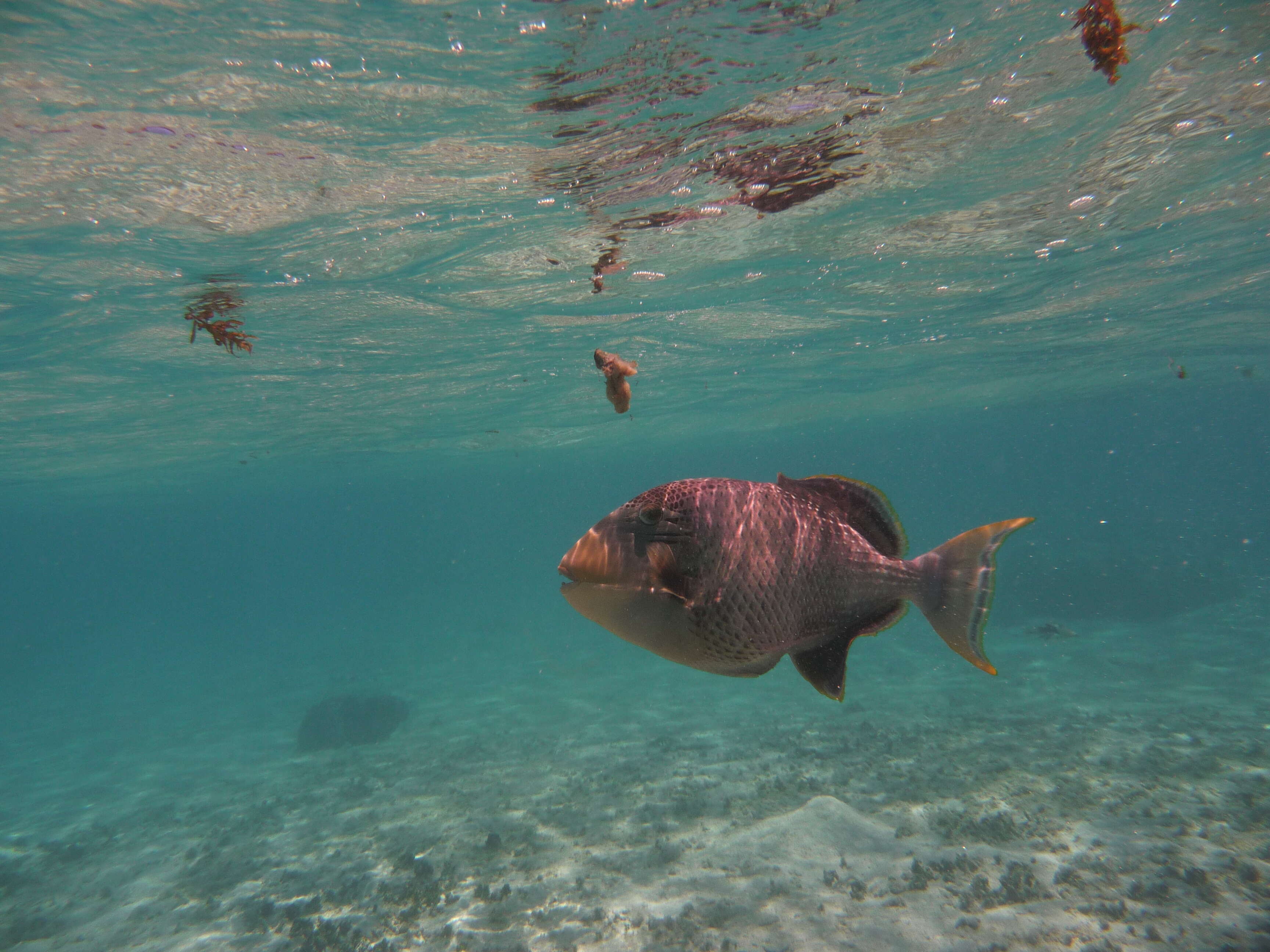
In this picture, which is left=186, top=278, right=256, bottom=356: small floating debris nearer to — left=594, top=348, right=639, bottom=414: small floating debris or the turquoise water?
the turquoise water

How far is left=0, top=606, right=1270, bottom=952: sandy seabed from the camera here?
7.49 meters

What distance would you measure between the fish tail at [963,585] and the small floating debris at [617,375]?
10.1ft

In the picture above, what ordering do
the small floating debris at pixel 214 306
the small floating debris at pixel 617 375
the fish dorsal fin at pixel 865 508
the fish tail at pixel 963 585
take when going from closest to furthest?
1. the fish tail at pixel 963 585
2. the fish dorsal fin at pixel 865 508
3. the small floating debris at pixel 617 375
4. the small floating debris at pixel 214 306

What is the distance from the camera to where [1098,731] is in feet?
47.4

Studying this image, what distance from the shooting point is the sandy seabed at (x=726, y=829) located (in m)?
7.49

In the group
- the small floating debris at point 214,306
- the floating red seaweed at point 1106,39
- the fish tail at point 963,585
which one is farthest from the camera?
the small floating debris at point 214,306

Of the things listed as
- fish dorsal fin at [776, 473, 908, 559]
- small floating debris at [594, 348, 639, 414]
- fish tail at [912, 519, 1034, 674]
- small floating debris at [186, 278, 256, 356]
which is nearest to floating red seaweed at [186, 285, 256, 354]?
small floating debris at [186, 278, 256, 356]

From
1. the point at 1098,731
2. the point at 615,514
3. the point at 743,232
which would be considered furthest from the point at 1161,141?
the point at 615,514

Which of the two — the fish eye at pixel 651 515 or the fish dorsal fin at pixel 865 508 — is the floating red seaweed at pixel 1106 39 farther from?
the fish eye at pixel 651 515

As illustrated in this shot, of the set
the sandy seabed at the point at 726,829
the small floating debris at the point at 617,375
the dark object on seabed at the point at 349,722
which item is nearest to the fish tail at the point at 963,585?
the small floating debris at the point at 617,375

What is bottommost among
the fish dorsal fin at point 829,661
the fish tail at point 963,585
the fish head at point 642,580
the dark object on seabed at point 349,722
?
the dark object on seabed at point 349,722

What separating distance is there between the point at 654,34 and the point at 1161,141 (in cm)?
1051

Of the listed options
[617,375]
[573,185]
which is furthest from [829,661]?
[573,185]

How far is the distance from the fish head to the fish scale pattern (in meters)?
0.03
